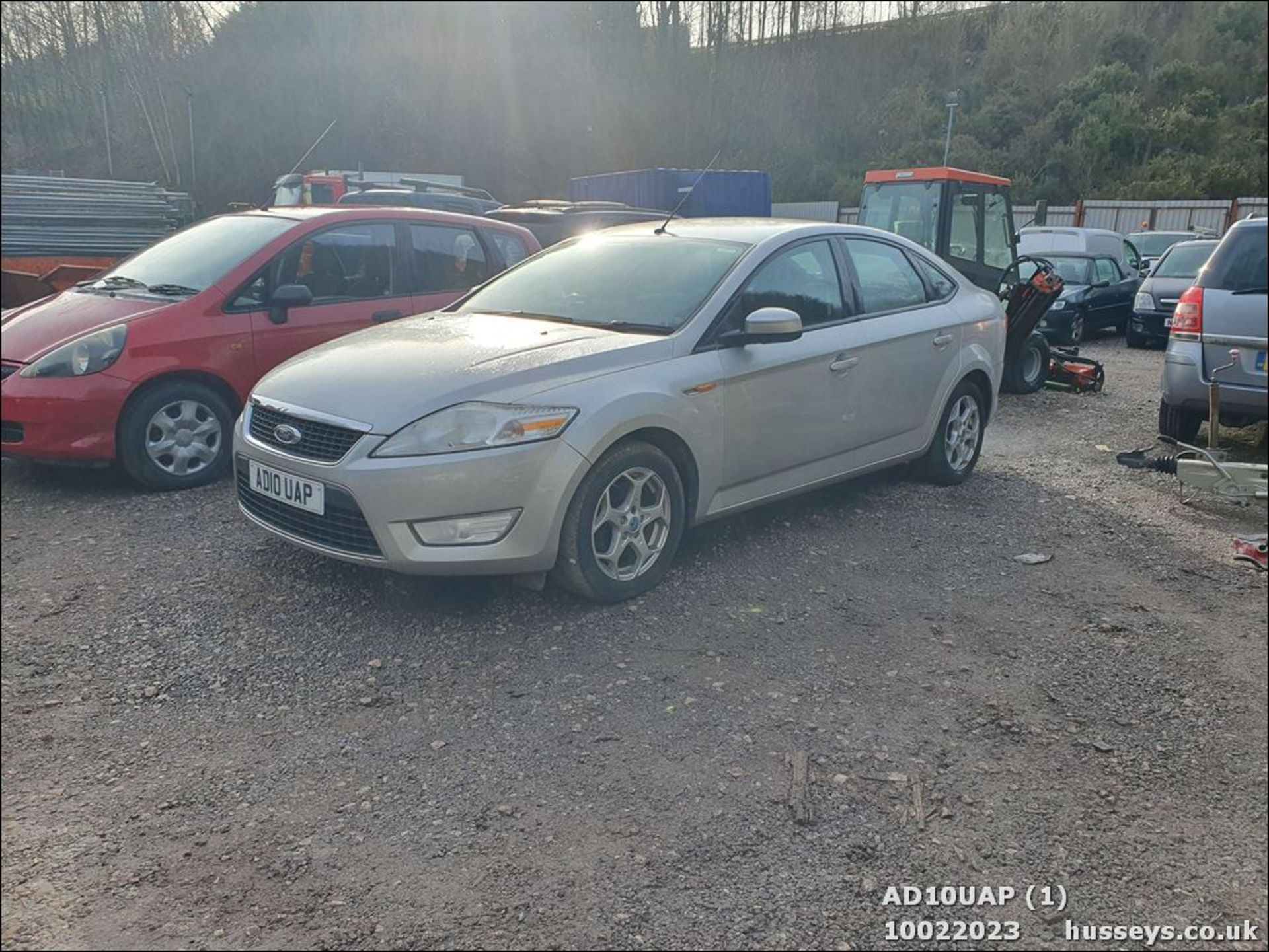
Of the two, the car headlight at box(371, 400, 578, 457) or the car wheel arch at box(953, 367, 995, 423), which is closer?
the car headlight at box(371, 400, 578, 457)

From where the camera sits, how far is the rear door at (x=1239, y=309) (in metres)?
1.62

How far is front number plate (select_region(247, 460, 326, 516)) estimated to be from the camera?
12.3 ft

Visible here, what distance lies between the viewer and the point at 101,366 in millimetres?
4816

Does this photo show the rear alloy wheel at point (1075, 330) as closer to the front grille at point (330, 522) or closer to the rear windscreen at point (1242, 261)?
the rear windscreen at point (1242, 261)

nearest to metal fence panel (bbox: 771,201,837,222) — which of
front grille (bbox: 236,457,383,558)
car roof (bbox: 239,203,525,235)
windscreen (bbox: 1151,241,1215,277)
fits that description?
windscreen (bbox: 1151,241,1215,277)

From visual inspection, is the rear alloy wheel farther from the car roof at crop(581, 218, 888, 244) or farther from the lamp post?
the lamp post

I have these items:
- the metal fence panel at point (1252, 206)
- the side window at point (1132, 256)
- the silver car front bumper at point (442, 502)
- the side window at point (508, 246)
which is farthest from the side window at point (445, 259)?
the side window at point (1132, 256)

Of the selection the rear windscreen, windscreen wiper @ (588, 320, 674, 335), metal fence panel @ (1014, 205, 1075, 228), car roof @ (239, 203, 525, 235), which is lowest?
windscreen wiper @ (588, 320, 674, 335)

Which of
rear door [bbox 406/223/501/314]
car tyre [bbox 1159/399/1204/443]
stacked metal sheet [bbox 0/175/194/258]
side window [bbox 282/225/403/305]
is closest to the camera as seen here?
car tyre [bbox 1159/399/1204/443]

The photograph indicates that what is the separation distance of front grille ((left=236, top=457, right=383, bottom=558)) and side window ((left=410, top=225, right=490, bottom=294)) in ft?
9.42

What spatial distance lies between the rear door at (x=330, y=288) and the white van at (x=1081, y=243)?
424cm

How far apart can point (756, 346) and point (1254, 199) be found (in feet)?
9.05

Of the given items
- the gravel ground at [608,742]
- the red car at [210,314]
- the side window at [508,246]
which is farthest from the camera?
the side window at [508,246]

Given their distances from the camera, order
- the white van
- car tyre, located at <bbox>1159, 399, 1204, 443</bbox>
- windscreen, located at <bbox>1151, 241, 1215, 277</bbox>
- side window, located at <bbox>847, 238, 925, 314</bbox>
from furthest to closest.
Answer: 1. windscreen, located at <bbox>1151, 241, 1215, 277</bbox>
2. the white van
3. side window, located at <bbox>847, 238, 925, 314</bbox>
4. car tyre, located at <bbox>1159, 399, 1204, 443</bbox>
